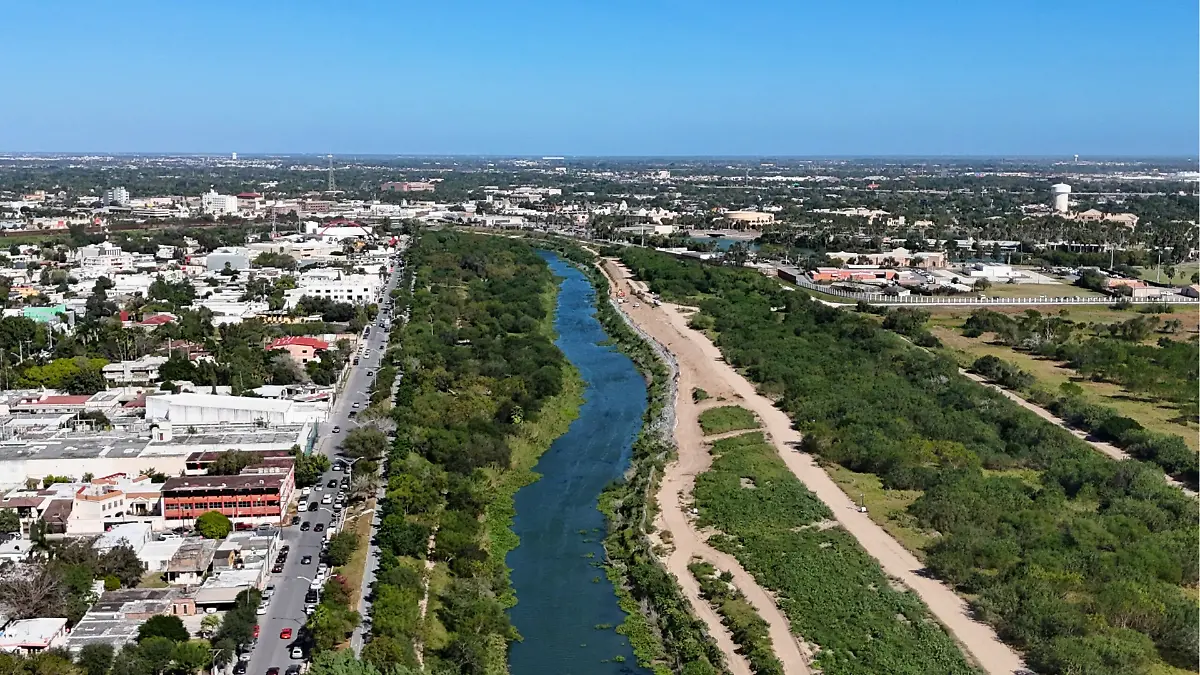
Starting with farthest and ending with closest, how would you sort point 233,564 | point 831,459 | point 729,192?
point 729,192 → point 831,459 → point 233,564

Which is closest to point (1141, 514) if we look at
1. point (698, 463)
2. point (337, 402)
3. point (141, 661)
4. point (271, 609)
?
point (698, 463)

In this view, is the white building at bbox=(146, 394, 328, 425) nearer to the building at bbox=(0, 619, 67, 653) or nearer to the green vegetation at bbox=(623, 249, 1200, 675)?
the building at bbox=(0, 619, 67, 653)

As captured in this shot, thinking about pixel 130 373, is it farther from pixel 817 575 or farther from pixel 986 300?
pixel 986 300

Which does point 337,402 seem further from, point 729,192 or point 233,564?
point 729,192

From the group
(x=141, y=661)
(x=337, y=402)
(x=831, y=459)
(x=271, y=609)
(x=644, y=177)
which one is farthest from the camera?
(x=644, y=177)

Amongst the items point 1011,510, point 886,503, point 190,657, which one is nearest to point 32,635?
point 190,657

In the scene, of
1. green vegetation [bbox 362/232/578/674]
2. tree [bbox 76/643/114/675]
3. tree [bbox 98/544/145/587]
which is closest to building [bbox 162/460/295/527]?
green vegetation [bbox 362/232/578/674]
